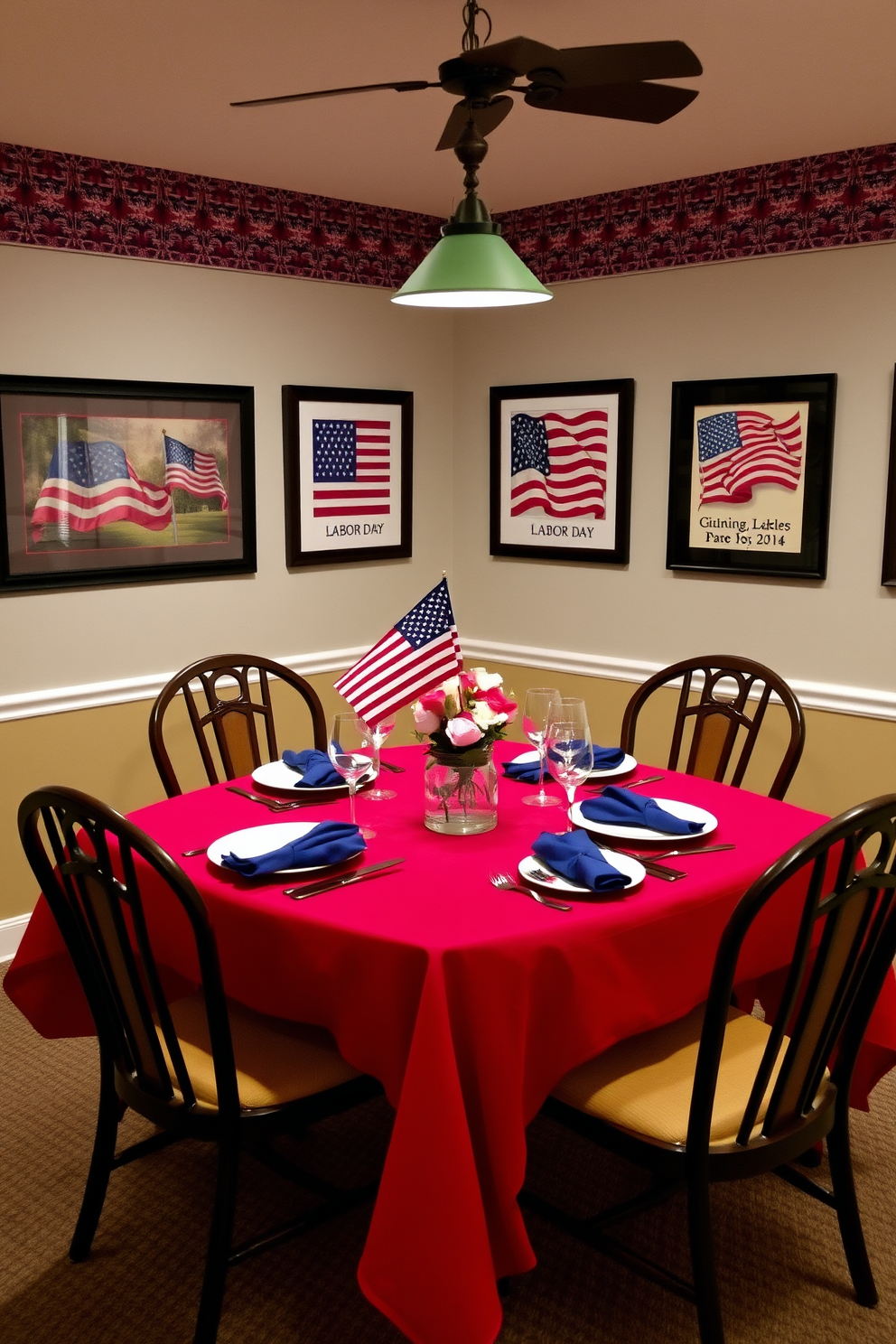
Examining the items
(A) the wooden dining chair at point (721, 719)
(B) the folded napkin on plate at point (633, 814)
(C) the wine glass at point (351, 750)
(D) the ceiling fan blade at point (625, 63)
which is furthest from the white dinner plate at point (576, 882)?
(D) the ceiling fan blade at point (625, 63)

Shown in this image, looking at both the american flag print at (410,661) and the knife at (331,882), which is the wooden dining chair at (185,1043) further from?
the american flag print at (410,661)

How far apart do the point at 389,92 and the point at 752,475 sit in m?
1.77

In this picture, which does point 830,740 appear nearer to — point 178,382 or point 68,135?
point 178,382

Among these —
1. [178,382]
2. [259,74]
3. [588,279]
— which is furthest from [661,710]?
[259,74]

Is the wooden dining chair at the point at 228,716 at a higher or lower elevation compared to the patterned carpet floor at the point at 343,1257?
higher

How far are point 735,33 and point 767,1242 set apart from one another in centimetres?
262

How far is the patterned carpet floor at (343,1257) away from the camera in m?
2.07

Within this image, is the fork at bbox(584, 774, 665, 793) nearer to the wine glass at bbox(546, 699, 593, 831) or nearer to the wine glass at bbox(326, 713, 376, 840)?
the wine glass at bbox(546, 699, 593, 831)

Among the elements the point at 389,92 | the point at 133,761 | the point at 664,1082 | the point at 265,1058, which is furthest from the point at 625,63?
the point at 133,761

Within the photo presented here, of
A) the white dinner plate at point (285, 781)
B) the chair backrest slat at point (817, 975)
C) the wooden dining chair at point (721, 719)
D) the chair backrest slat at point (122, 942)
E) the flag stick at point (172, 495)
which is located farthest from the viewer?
the flag stick at point (172, 495)

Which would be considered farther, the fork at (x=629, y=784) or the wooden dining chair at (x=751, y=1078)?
the fork at (x=629, y=784)

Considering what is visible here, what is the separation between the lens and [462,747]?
2236 mm

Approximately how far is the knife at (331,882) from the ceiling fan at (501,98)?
113 centimetres

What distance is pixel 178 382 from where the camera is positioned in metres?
3.82
